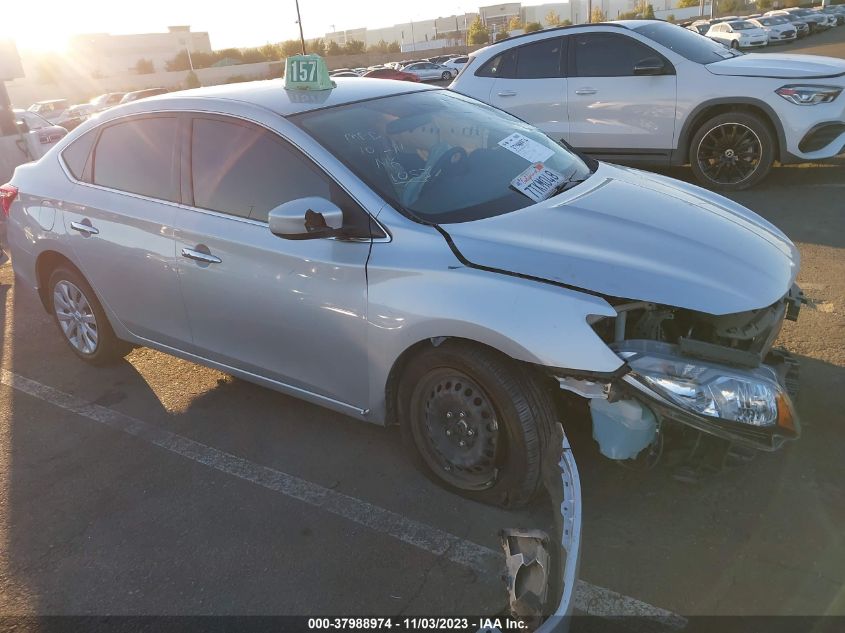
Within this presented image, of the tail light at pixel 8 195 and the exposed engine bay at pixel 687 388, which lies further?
the tail light at pixel 8 195

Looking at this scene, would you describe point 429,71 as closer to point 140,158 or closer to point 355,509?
point 140,158

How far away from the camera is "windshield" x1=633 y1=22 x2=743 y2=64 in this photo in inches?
288

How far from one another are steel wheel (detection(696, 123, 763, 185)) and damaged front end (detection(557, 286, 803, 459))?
5.12 meters

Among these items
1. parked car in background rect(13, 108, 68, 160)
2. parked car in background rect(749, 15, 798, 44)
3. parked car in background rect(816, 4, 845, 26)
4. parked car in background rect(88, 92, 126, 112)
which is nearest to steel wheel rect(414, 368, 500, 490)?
parked car in background rect(13, 108, 68, 160)

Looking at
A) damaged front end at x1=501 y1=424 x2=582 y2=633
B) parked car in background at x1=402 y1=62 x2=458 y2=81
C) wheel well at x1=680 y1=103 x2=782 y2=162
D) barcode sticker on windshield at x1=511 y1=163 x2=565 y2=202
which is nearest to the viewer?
damaged front end at x1=501 y1=424 x2=582 y2=633

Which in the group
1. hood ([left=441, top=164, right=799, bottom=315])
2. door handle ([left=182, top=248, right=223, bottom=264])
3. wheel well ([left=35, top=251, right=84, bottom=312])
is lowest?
wheel well ([left=35, top=251, right=84, bottom=312])

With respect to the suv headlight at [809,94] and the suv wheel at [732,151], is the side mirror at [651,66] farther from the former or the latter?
the suv headlight at [809,94]

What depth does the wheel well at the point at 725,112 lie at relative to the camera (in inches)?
275

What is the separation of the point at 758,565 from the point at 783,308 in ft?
3.52

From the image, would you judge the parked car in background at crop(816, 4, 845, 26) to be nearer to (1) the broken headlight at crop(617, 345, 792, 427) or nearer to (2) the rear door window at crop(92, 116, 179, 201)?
(2) the rear door window at crop(92, 116, 179, 201)

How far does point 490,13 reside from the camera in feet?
433

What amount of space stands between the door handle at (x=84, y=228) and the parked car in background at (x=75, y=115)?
2744 cm

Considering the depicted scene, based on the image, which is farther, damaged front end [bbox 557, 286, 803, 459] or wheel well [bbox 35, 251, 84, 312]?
wheel well [bbox 35, 251, 84, 312]

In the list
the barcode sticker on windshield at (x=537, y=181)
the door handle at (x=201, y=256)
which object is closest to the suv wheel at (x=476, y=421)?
the barcode sticker on windshield at (x=537, y=181)
